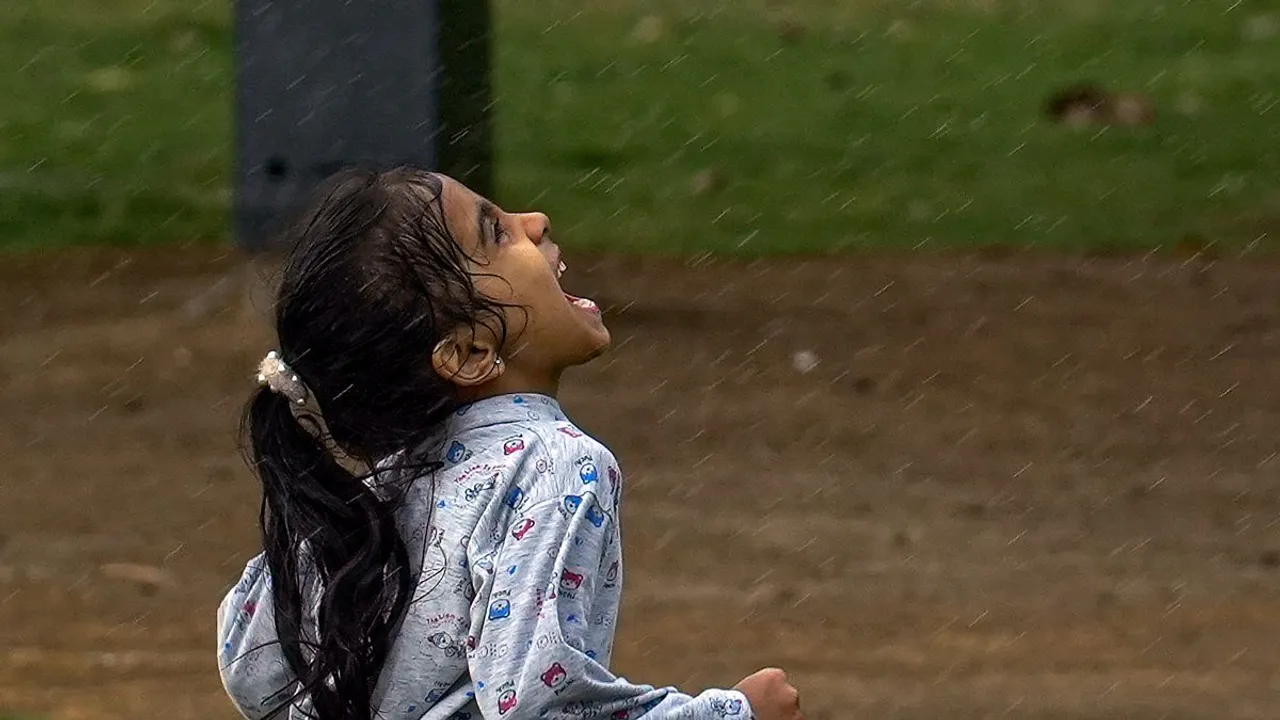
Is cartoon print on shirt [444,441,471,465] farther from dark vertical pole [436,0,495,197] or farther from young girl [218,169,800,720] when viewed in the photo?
dark vertical pole [436,0,495,197]

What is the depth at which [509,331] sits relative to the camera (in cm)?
263

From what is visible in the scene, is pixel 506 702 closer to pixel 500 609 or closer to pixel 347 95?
pixel 500 609

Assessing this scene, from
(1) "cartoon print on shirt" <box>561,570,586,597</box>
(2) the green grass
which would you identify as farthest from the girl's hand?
(2) the green grass

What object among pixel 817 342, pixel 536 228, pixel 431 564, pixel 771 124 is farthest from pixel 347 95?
pixel 431 564

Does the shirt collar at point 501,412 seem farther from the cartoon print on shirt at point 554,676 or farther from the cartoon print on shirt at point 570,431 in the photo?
the cartoon print on shirt at point 554,676

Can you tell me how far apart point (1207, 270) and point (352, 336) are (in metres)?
7.68

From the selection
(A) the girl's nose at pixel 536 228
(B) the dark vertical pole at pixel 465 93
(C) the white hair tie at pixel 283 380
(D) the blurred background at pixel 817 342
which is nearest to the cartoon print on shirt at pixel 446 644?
(C) the white hair tie at pixel 283 380

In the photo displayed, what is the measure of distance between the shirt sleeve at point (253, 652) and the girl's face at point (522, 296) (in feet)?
1.29

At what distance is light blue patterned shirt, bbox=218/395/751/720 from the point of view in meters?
2.41

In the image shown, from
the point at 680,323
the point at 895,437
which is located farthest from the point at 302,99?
the point at 895,437

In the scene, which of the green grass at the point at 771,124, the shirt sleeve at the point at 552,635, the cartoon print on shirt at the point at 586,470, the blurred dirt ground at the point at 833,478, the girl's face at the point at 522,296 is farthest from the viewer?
the green grass at the point at 771,124

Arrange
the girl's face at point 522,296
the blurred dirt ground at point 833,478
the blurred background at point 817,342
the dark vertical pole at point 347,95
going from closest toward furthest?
the girl's face at point 522,296 → the blurred dirt ground at point 833,478 → the blurred background at point 817,342 → the dark vertical pole at point 347,95

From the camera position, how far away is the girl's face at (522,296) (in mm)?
2637

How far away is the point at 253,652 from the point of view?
2686 mm
